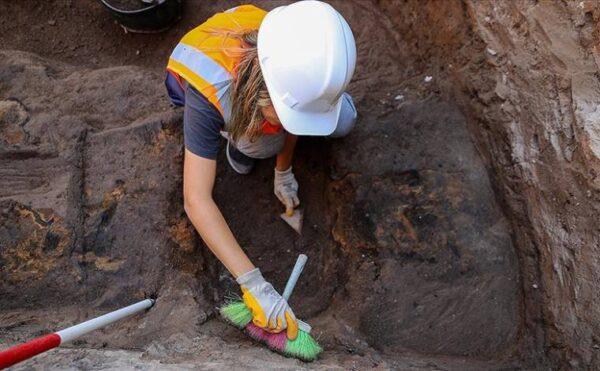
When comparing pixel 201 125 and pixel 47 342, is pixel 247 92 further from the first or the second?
pixel 47 342

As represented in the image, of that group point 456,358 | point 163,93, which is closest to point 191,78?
point 163,93

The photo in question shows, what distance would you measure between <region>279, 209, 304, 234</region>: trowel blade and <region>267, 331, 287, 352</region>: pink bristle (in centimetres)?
67

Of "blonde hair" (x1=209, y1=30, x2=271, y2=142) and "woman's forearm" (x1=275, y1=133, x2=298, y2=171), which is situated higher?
"blonde hair" (x1=209, y1=30, x2=271, y2=142)

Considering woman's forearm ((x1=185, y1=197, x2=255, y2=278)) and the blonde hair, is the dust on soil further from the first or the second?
the blonde hair

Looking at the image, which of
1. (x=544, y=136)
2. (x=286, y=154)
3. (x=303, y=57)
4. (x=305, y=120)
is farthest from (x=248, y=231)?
(x=544, y=136)

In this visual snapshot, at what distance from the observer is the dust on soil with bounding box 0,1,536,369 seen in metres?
2.13

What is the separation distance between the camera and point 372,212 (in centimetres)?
253

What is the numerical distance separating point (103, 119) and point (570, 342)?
82.7 inches

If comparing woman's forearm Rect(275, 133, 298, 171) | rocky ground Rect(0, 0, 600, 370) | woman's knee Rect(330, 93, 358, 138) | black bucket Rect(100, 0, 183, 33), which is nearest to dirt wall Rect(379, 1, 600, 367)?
rocky ground Rect(0, 0, 600, 370)

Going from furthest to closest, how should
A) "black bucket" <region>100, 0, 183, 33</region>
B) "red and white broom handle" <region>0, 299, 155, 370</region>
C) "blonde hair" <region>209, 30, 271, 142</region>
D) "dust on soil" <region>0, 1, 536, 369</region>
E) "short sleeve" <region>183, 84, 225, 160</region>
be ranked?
"black bucket" <region>100, 0, 183, 33</region>, "dust on soil" <region>0, 1, 536, 369</region>, "short sleeve" <region>183, 84, 225, 160</region>, "blonde hair" <region>209, 30, 271, 142</region>, "red and white broom handle" <region>0, 299, 155, 370</region>

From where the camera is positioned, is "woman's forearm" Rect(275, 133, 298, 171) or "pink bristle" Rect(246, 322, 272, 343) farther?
"woman's forearm" Rect(275, 133, 298, 171)

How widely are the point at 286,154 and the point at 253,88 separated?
0.68 metres

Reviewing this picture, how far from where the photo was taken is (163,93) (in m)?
2.63

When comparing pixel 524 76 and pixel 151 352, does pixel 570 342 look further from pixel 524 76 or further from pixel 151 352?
pixel 151 352
